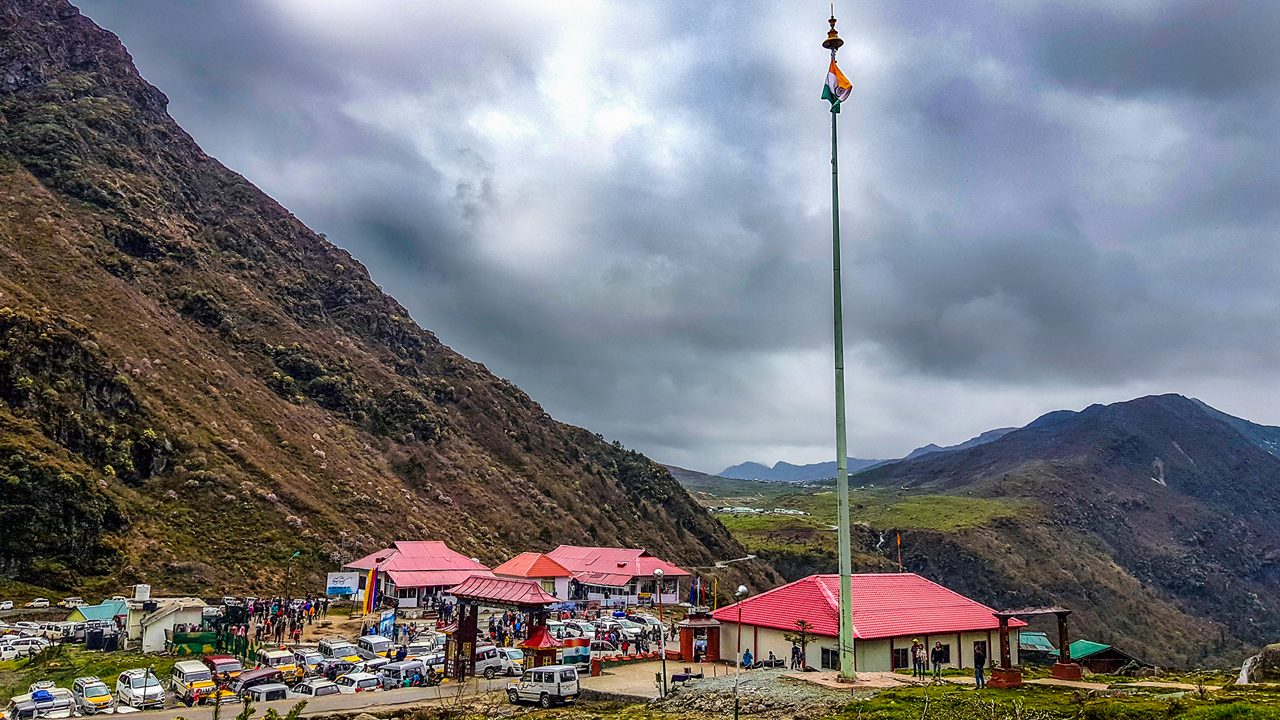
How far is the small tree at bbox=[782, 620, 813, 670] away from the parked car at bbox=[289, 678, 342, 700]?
2077 centimetres

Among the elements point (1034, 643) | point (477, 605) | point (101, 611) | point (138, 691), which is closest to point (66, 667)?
point (138, 691)

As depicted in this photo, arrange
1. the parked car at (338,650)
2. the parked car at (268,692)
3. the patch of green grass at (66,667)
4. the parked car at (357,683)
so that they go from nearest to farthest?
1. the parked car at (268,692)
2. the patch of green grass at (66,667)
3. the parked car at (357,683)
4. the parked car at (338,650)

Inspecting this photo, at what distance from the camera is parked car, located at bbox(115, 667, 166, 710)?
1236 inches

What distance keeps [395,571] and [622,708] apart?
40.9 m

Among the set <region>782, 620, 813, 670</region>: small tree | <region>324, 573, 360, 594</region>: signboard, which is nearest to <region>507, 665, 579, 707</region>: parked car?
<region>782, 620, 813, 670</region>: small tree

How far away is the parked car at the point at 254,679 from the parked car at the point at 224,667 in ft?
1.20

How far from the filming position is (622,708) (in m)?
30.3

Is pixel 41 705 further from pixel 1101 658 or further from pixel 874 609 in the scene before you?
pixel 1101 658

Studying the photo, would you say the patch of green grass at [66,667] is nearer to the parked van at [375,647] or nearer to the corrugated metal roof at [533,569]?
the parked van at [375,647]

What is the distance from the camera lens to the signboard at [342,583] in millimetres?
Result: 66425

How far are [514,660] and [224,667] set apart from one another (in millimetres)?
12965

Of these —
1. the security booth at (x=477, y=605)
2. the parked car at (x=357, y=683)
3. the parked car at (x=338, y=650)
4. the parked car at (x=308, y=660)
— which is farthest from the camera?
the parked car at (x=338, y=650)

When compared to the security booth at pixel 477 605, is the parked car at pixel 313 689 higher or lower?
lower

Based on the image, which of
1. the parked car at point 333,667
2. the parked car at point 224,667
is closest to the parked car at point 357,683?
the parked car at point 333,667
